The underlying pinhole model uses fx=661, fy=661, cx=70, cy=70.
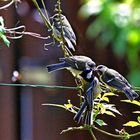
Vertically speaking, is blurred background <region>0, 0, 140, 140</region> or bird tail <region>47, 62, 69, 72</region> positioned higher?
blurred background <region>0, 0, 140, 140</region>

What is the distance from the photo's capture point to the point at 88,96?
4.43 feet

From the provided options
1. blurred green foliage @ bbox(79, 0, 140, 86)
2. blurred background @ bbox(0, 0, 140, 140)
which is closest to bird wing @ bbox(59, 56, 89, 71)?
blurred green foliage @ bbox(79, 0, 140, 86)

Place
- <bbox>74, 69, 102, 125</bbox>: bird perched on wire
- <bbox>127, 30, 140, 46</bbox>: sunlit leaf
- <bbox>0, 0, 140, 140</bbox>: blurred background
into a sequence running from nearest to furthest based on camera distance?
<bbox>74, 69, 102, 125</bbox>: bird perched on wire, <bbox>127, 30, 140, 46</bbox>: sunlit leaf, <bbox>0, 0, 140, 140</bbox>: blurred background

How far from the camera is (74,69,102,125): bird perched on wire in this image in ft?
4.33

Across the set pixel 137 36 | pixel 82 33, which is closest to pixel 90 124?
pixel 137 36

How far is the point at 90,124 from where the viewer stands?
134 centimetres

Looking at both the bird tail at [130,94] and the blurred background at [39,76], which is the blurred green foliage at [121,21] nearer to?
the bird tail at [130,94]

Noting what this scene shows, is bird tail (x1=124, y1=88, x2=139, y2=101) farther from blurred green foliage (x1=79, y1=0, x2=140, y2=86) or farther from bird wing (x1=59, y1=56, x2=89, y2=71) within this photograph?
blurred green foliage (x1=79, y1=0, x2=140, y2=86)

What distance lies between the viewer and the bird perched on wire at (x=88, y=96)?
132cm

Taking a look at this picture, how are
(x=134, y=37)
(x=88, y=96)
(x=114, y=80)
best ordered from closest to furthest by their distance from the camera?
(x=88, y=96)
(x=114, y=80)
(x=134, y=37)

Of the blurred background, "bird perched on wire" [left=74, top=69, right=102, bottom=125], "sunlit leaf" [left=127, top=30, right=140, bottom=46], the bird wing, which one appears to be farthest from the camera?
the blurred background

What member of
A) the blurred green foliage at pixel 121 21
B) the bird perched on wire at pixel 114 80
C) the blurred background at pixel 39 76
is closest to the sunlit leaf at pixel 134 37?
the blurred green foliage at pixel 121 21

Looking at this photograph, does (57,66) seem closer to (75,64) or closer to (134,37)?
(75,64)

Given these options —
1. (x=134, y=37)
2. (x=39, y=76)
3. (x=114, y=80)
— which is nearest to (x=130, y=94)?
(x=114, y=80)
